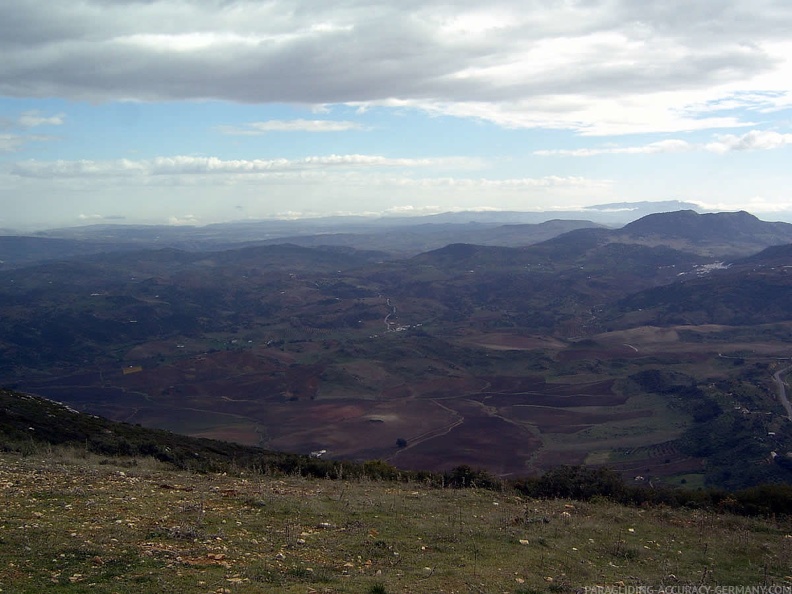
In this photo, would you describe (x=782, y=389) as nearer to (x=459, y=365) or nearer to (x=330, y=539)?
(x=459, y=365)

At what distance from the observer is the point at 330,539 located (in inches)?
471

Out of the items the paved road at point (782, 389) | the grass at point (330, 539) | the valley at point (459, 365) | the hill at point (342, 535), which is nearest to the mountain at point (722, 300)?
the valley at point (459, 365)

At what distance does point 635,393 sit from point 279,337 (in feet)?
275

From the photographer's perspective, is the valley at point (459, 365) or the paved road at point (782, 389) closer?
the valley at point (459, 365)

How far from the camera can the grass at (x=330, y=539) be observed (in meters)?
9.51

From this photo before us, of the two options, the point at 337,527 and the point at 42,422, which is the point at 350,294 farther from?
the point at 337,527

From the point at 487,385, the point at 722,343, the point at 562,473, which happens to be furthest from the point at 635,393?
the point at 562,473

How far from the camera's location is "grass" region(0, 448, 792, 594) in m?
9.51

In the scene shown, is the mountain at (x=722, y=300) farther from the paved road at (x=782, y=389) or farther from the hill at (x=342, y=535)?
the hill at (x=342, y=535)

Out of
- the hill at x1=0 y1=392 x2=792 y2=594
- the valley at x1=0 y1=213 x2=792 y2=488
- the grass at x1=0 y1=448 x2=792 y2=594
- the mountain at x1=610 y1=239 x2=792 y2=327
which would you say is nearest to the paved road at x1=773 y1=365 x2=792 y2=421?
the valley at x1=0 y1=213 x2=792 y2=488

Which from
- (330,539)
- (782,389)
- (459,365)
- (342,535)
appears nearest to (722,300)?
(782,389)

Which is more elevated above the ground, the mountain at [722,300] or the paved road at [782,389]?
the mountain at [722,300]

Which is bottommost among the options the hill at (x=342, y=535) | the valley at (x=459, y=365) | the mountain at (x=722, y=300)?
the valley at (x=459, y=365)

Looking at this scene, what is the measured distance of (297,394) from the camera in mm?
94875
